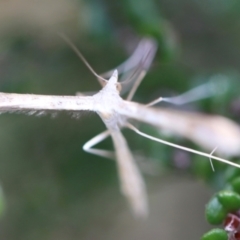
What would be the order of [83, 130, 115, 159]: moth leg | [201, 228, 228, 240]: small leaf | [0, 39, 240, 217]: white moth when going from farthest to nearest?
[83, 130, 115, 159]: moth leg → [0, 39, 240, 217]: white moth → [201, 228, 228, 240]: small leaf

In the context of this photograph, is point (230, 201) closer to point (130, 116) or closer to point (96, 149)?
point (130, 116)

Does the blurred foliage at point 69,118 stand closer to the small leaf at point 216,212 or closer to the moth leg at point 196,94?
the moth leg at point 196,94

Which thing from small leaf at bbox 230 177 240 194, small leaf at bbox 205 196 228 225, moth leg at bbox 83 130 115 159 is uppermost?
moth leg at bbox 83 130 115 159

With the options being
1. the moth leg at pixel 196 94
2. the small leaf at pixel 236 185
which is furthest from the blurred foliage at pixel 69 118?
the small leaf at pixel 236 185

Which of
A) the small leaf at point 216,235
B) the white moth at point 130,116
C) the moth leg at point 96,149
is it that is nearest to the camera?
the small leaf at point 216,235

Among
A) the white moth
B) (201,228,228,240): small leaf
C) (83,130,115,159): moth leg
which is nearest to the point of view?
(201,228,228,240): small leaf

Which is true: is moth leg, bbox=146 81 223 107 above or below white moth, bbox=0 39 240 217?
above

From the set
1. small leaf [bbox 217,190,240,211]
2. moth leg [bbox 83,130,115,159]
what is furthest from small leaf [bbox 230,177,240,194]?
moth leg [bbox 83,130,115,159]

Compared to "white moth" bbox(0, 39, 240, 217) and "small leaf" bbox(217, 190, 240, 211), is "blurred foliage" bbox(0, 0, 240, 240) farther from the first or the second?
"small leaf" bbox(217, 190, 240, 211)

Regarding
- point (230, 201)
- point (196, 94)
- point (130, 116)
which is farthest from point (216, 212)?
point (196, 94)
